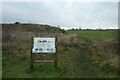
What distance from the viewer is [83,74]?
16297mm

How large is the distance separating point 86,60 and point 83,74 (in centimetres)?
319

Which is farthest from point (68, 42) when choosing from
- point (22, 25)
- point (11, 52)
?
point (22, 25)

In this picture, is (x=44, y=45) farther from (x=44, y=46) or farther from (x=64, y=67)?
(x=64, y=67)

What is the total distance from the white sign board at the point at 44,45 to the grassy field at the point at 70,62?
919 millimetres

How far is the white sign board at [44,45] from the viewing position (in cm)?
1791

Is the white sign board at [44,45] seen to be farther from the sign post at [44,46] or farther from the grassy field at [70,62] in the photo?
the grassy field at [70,62]

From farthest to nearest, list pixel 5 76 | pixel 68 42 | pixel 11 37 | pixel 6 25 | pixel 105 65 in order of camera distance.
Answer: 1. pixel 6 25
2. pixel 11 37
3. pixel 68 42
4. pixel 105 65
5. pixel 5 76

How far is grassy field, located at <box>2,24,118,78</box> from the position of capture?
54.0 ft

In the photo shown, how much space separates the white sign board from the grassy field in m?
0.92

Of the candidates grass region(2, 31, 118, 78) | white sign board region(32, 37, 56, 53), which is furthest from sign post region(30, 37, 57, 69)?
grass region(2, 31, 118, 78)

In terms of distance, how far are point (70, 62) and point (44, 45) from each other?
1967 mm

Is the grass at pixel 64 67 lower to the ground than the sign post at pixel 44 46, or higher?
lower

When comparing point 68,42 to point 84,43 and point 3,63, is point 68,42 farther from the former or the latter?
point 3,63

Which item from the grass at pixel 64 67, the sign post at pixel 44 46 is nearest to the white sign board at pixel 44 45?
the sign post at pixel 44 46
